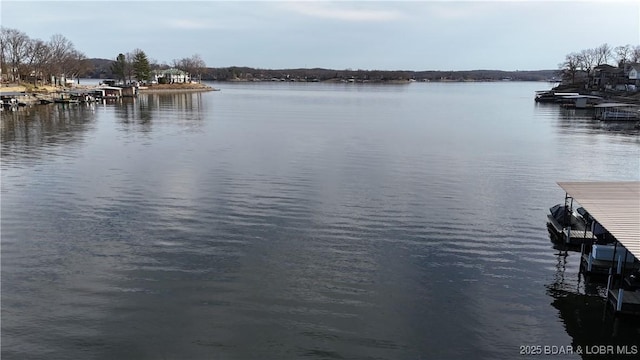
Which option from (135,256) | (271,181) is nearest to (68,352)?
(135,256)

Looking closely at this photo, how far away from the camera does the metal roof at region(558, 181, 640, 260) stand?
1463cm

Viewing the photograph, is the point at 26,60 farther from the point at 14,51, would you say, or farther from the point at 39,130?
the point at 39,130

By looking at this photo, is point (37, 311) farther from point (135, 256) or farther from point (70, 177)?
point (70, 177)

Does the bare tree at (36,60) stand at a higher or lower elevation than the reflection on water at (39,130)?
higher

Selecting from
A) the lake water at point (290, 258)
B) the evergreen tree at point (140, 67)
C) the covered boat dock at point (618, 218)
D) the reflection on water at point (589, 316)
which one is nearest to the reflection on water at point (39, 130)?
the lake water at point (290, 258)

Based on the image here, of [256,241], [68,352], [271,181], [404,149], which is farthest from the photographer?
[404,149]

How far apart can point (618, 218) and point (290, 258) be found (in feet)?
39.1

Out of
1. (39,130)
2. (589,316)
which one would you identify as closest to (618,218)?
(589,316)

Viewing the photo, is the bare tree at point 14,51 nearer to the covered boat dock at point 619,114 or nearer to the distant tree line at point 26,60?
the distant tree line at point 26,60

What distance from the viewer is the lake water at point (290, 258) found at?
47.5ft

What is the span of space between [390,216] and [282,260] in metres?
7.93

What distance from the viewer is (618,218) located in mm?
16219

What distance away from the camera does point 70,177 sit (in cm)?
3350

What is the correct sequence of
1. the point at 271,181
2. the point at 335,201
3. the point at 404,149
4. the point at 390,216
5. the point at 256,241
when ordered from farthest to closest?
the point at 404,149
the point at 271,181
the point at 335,201
the point at 390,216
the point at 256,241
